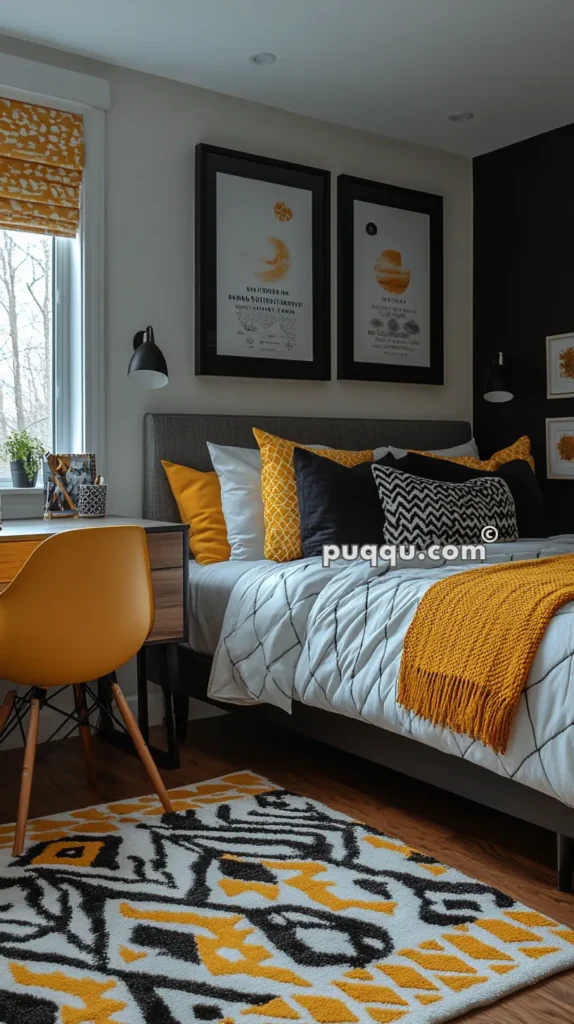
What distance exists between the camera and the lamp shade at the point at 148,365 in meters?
3.34

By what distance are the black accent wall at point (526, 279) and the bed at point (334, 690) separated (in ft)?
2.44

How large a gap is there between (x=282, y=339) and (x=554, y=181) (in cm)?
142

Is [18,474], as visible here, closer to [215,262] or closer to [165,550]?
[165,550]

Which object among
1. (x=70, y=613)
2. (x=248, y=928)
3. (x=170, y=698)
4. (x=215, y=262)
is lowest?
(x=248, y=928)

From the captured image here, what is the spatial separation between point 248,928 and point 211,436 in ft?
6.94

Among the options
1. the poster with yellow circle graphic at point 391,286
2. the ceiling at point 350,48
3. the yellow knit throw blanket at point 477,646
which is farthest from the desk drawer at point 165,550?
the ceiling at point 350,48

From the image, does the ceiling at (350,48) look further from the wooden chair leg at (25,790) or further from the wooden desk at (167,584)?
the wooden chair leg at (25,790)

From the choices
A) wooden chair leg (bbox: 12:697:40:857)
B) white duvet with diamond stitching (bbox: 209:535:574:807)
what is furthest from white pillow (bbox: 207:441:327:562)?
wooden chair leg (bbox: 12:697:40:857)

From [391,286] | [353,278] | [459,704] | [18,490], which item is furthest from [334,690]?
[391,286]

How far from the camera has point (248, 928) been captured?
1950mm

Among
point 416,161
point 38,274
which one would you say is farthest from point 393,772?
point 416,161

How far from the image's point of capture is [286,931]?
1939 mm

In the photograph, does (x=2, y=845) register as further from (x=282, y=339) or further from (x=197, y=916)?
(x=282, y=339)

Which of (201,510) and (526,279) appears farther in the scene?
(526,279)
